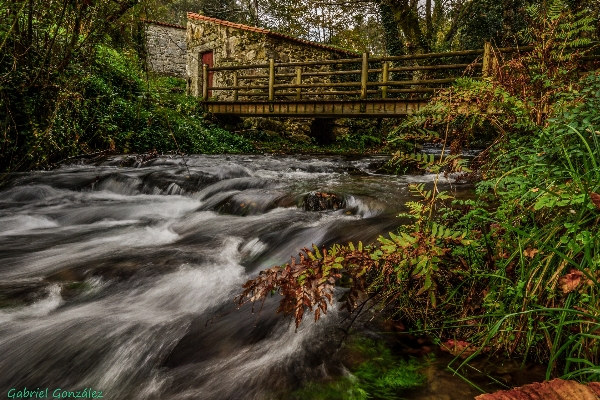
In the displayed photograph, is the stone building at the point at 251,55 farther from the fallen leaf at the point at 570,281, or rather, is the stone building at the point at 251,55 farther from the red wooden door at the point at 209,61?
the fallen leaf at the point at 570,281

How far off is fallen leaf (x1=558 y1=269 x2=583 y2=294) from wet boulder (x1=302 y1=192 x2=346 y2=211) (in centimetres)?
342

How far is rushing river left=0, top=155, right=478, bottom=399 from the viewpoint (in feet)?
7.26

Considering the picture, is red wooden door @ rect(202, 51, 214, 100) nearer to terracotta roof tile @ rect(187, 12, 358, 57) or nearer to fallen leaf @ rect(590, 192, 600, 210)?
terracotta roof tile @ rect(187, 12, 358, 57)

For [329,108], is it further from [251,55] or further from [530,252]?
[530,252]

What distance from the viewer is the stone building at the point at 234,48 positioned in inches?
621

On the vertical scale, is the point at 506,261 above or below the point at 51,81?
below

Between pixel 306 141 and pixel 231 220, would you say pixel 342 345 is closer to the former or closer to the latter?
pixel 231 220

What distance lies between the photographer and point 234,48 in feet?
53.2

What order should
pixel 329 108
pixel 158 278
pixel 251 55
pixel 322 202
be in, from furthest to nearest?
pixel 251 55, pixel 329 108, pixel 322 202, pixel 158 278

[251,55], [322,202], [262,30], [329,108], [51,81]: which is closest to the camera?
[322,202]

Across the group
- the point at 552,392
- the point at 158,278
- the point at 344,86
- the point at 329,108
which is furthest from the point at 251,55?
the point at 552,392
